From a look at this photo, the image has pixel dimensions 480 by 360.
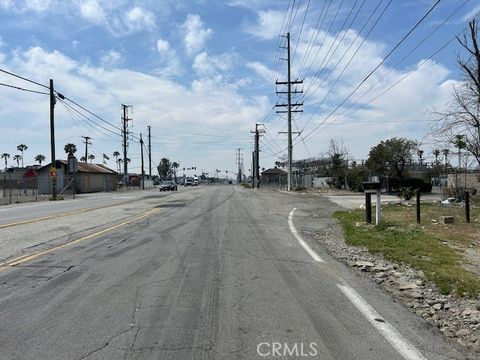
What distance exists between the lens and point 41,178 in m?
61.9

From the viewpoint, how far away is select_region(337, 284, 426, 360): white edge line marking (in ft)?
16.7

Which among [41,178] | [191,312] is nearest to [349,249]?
[191,312]

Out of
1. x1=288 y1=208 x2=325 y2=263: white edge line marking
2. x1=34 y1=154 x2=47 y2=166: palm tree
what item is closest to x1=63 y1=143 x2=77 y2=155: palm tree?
x1=34 y1=154 x2=47 y2=166: palm tree

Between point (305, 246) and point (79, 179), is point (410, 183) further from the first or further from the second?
point (305, 246)

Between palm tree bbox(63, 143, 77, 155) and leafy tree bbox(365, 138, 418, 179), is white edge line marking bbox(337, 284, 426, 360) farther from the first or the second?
palm tree bbox(63, 143, 77, 155)

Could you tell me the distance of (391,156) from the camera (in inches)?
2251

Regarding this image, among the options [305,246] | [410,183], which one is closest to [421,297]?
[305,246]

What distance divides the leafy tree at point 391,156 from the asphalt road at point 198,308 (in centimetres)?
4791

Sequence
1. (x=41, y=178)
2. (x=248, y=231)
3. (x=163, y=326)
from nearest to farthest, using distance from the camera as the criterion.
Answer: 1. (x=163, y=326)
2. (x=248, y=231)
3. (x=41, y=178)

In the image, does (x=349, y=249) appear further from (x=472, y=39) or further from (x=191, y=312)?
(x=472, y=39)

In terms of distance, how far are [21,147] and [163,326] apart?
156 meters

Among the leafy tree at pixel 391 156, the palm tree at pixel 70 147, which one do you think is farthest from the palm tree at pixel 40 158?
the leafy tree at pixel 391 156

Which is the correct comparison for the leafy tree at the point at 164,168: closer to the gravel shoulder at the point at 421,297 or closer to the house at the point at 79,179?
the house at the point at 79,179

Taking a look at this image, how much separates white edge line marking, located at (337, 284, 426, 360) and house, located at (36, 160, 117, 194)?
52048 millimetres
